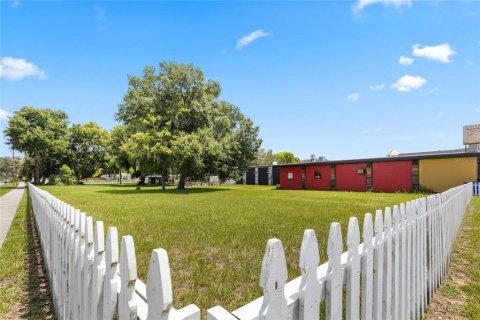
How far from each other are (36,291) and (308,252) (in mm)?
4124

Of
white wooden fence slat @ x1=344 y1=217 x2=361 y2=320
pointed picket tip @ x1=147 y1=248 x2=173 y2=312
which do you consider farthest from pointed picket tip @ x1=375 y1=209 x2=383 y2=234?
pointed picket tip @ x1=147 y1=248 x2=173 y2=312

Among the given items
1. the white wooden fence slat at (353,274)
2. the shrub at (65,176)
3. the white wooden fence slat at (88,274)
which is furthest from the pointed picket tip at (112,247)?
the shrub at (65,176)

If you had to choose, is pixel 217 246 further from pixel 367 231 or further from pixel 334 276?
pixel 334 276

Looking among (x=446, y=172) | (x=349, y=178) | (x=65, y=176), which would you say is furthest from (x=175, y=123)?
(x=65, y=176)

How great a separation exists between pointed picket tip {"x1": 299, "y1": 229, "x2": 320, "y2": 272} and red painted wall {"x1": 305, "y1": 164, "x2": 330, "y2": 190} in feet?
104

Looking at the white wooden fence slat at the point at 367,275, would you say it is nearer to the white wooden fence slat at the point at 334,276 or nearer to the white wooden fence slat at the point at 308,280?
the white wooden fence slat at the point at 334,276

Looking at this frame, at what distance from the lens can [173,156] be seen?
1019 inches

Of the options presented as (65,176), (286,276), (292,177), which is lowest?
(292,177)

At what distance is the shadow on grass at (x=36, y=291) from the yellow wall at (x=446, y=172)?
89.9 ft

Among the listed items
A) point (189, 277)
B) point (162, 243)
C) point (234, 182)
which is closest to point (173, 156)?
point (162, 243)

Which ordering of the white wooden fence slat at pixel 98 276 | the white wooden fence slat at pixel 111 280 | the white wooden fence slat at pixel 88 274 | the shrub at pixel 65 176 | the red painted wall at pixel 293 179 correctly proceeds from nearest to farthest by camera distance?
1. the white wooden fence slat at pixel 111 280
2. the white wooden fence slat at pixel 98 276
3. the white wooden fence slat at pixel 88 274
4. the red painted wall at pixel 293 179
5. the shrub at pixel 65 176

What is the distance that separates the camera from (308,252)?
136 centimetres

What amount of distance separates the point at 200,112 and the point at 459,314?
26.0 meters

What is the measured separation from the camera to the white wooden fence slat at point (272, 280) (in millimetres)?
1154
